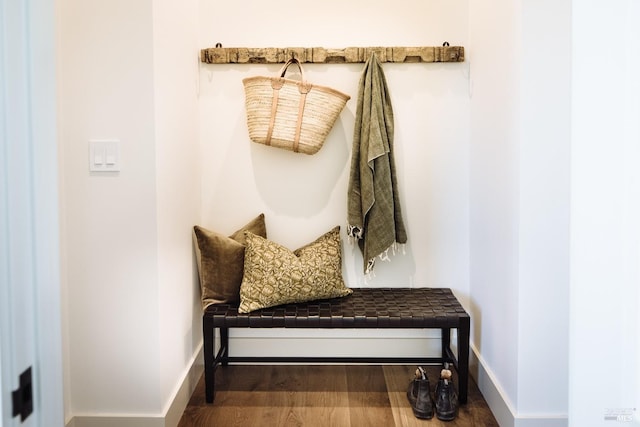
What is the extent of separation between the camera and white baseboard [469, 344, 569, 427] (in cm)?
190

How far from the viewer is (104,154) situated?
1.80 m

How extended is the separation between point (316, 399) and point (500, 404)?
80 cm

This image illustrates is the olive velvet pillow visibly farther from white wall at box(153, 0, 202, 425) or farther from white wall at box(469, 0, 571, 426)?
white wall at box(469, 0, 571, 426)

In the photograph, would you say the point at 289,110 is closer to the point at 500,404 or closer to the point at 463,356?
the point at 463,356

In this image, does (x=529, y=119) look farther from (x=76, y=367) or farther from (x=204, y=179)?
(x=76, y=367)

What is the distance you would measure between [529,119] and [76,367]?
1.91 m

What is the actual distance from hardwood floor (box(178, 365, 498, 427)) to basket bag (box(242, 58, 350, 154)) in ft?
3.76

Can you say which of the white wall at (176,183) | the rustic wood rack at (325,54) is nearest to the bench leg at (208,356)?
the white wall at (176,183)

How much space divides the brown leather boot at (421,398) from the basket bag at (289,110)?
117cm

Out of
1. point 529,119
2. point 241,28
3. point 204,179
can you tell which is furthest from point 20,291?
point 241,28

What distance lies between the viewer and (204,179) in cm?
261

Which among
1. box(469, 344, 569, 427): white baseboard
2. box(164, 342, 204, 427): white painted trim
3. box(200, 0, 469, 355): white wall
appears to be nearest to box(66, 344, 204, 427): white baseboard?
box(164, 342, 204, 427): white painted trim

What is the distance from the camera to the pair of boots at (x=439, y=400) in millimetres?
2100

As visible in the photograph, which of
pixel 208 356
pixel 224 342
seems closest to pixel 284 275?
pixel 208 356
